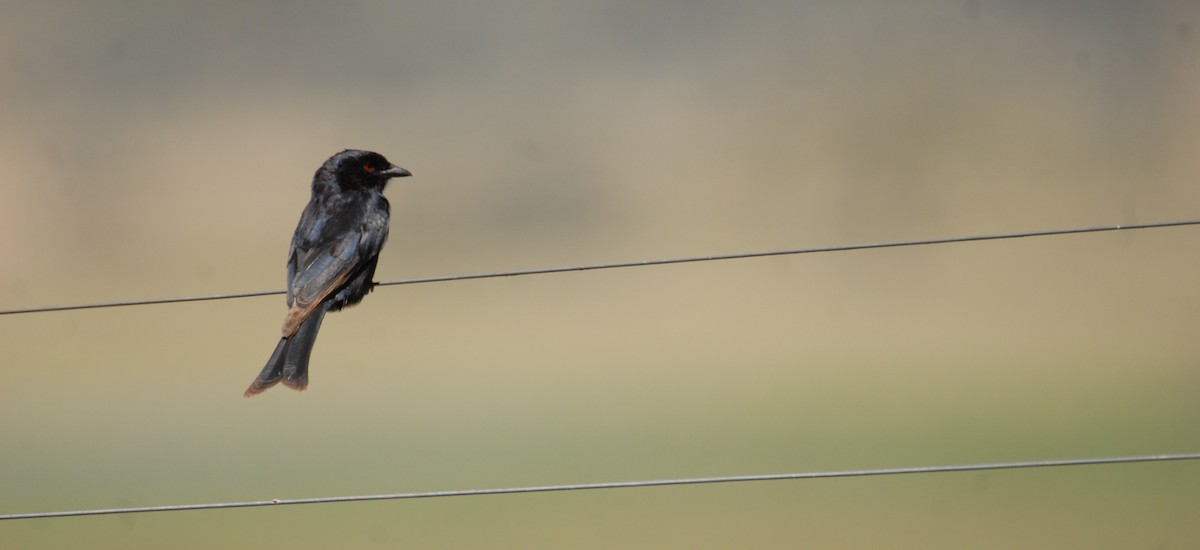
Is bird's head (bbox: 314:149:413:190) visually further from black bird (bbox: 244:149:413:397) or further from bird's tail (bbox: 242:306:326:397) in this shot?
bird's tail (bbox: 242:306:326:397)

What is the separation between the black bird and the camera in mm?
7184

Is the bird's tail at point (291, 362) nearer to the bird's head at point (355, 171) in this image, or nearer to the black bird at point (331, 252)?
the black bird at point (331, 252)

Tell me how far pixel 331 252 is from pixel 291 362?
0.80 meters

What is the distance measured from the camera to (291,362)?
716cm

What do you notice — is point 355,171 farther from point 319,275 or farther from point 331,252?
point 319,275

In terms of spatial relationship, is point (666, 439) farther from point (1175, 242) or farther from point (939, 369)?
point (1175, 242)

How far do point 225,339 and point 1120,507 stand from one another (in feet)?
142

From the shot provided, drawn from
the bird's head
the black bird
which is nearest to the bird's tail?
the black bird

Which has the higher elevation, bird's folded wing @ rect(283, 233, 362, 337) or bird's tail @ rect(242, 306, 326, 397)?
A: bird's folded wing @ rect(283, 233, 362, 337)

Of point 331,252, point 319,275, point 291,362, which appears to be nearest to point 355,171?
point 331,252

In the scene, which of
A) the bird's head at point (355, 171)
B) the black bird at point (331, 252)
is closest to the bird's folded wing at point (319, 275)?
the black bird at point (331, 252)

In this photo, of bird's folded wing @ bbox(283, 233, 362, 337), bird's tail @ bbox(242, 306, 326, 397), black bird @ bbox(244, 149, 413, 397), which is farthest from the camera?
bird's folded wing @ bbox(283, 233, 362, 337)

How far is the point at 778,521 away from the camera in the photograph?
116 ft

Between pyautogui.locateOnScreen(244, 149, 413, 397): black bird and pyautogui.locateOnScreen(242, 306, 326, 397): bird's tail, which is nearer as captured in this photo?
pyautogui.locateOnScreen(242, 306, 326, 397): bird's tail
